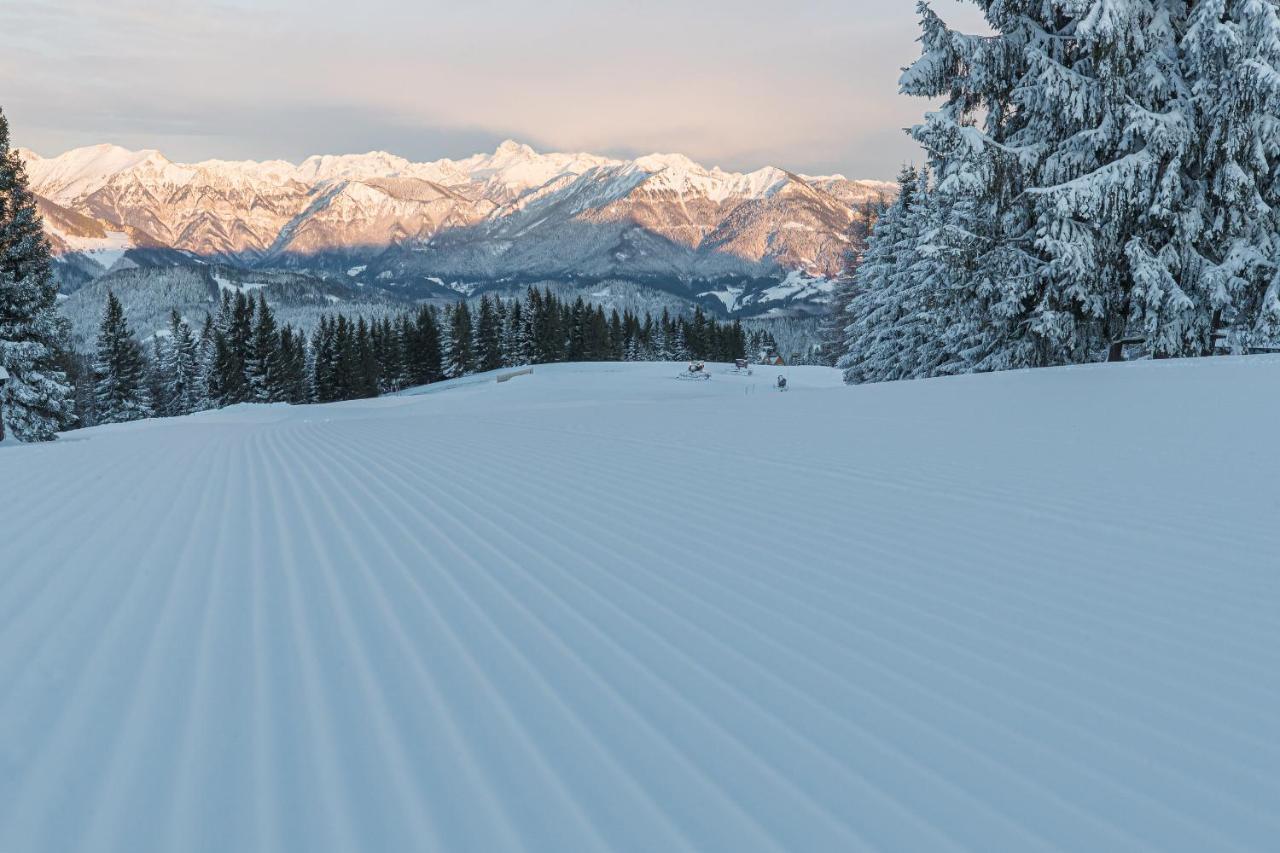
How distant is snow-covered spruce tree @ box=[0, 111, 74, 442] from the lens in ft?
71.6

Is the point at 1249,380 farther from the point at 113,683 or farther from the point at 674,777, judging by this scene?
the point at 113,683

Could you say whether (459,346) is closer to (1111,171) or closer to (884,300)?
(884,300)

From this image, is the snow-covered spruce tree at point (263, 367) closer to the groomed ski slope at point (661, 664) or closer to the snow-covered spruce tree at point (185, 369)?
the snow-covered spruce tree at point (185, 369)

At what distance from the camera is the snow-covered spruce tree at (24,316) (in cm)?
2181

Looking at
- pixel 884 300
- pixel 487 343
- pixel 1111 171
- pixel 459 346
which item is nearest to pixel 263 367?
pixel 459 346

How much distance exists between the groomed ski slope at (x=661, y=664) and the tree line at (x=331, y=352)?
53217 mm

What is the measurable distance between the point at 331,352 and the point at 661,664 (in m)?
65.0

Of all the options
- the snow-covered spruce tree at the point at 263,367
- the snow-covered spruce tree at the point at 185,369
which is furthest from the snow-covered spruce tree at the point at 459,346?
the snow-covered spruce tree at the point at 185,369

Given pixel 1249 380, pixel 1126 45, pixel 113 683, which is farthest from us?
pixel 1126 45

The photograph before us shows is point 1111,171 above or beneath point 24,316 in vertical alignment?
above

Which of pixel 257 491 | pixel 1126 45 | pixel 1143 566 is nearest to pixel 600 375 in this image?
pixel 1126 45

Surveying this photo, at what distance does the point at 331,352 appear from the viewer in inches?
2453

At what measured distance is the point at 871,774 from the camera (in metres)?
2.56

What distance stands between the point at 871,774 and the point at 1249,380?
12373 mm
